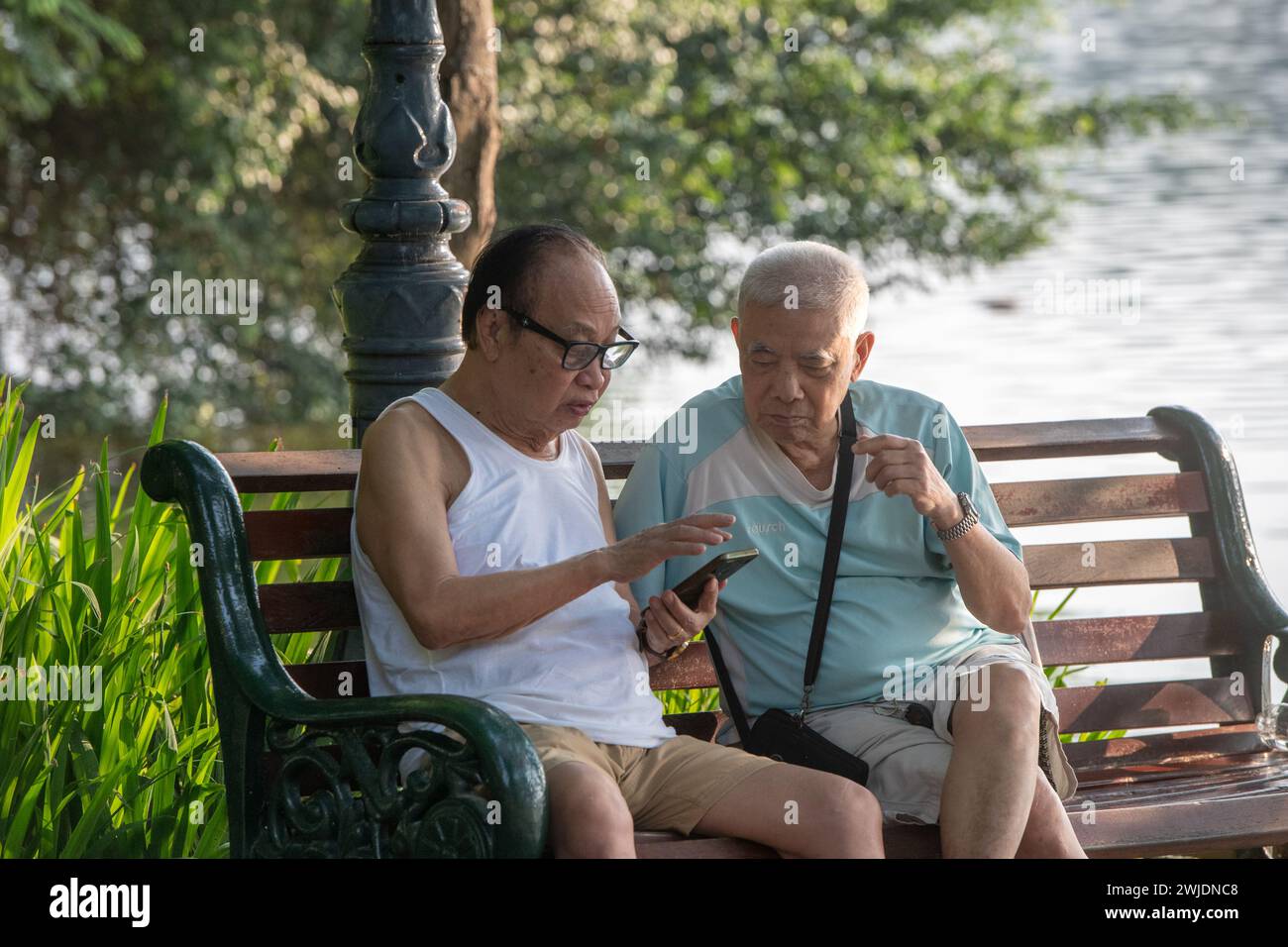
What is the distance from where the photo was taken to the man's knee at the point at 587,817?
9.16ft

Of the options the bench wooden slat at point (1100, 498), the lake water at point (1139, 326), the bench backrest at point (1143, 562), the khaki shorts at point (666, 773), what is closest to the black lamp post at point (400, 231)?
the bench backrest at point (1143, 562)

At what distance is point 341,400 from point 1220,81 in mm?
20631

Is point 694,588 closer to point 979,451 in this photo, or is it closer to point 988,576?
point 988,576

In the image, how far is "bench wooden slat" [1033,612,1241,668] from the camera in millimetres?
3938

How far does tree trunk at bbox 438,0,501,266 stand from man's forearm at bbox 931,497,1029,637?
6.81 feet

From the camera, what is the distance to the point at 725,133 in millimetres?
11484

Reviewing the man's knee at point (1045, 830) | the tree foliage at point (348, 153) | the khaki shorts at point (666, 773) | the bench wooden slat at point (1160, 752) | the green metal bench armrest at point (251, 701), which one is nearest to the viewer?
the green metal bench armrest at point (251, 701)

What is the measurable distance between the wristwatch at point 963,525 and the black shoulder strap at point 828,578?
21cm

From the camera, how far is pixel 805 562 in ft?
11.2

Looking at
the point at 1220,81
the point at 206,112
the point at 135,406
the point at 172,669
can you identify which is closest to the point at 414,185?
the point at 172,669

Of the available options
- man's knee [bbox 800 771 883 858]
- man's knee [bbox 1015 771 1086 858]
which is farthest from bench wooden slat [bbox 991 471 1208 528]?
man's knee [bbox 800 771 883 858]

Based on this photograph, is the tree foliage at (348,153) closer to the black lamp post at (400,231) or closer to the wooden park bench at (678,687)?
the black lamp post at (400,231)

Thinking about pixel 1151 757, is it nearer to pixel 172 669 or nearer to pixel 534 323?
pixel 534 323

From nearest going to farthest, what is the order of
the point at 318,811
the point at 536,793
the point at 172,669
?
the point at 536,793
the point at 318,811
the point at 172,669
